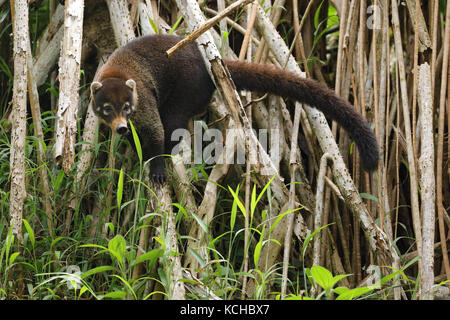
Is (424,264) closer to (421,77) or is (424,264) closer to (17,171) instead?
(421,77)

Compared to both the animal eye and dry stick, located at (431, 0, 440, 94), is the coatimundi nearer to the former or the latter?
the animal eye

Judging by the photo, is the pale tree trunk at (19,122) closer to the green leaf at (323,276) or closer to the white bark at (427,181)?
the green leaf at (323,276)

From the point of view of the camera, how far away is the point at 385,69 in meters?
3.38

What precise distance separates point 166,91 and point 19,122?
4.18 ft

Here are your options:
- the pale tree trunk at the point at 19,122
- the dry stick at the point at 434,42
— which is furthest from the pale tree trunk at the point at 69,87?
the dry stick at the point at 434,42

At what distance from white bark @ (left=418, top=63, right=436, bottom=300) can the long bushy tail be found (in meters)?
0.26

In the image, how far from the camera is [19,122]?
2.61 m

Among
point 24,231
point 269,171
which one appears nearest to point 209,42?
point 269,171

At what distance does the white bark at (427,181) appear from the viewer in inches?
101

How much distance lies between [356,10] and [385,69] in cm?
43

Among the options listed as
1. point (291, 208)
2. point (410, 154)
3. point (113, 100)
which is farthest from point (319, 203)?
point (113, 100)

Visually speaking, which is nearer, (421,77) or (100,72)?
(421,77)

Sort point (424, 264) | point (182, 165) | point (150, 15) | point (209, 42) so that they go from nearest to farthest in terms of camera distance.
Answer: point (424, 264)
point (209, 42)
point (182, 165)
point (150, 15)

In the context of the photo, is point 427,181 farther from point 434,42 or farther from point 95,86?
point 95,86
